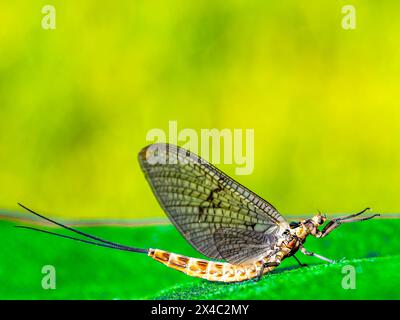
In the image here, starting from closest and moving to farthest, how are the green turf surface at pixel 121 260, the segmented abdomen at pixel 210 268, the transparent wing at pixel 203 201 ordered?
the transparent wing at pixel 203 201 → the segmented abdomen at pixel 210 268 → the green turf surface at pixel 121 260

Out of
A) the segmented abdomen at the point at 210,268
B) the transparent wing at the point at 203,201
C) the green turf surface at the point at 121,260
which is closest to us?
the transparent wing at the point at 203,201

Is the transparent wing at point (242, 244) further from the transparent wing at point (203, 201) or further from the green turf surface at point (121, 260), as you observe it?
the green turf surface at point (121, 260)

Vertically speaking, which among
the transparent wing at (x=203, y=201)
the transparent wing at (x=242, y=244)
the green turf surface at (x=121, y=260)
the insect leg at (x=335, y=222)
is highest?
the transparent wing at (x=203, y=201)

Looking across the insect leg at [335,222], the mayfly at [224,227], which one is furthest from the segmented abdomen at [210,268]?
the insect leg at [335,222]

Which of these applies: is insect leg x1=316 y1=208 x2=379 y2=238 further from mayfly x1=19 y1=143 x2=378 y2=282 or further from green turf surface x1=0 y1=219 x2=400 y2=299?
green turf surface x1=0 y1=219 x2=400 y2=299

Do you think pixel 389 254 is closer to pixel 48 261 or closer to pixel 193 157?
pixel 193 157

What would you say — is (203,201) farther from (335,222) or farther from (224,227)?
→ (335,222)

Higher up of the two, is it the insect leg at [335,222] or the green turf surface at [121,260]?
the insect leg at [335,222]

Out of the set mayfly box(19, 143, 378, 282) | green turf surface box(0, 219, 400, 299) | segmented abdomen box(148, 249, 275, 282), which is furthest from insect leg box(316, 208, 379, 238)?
segmented abdomen box(148, 249, 275, 282)

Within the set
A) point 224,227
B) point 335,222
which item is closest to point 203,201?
point 224,227
